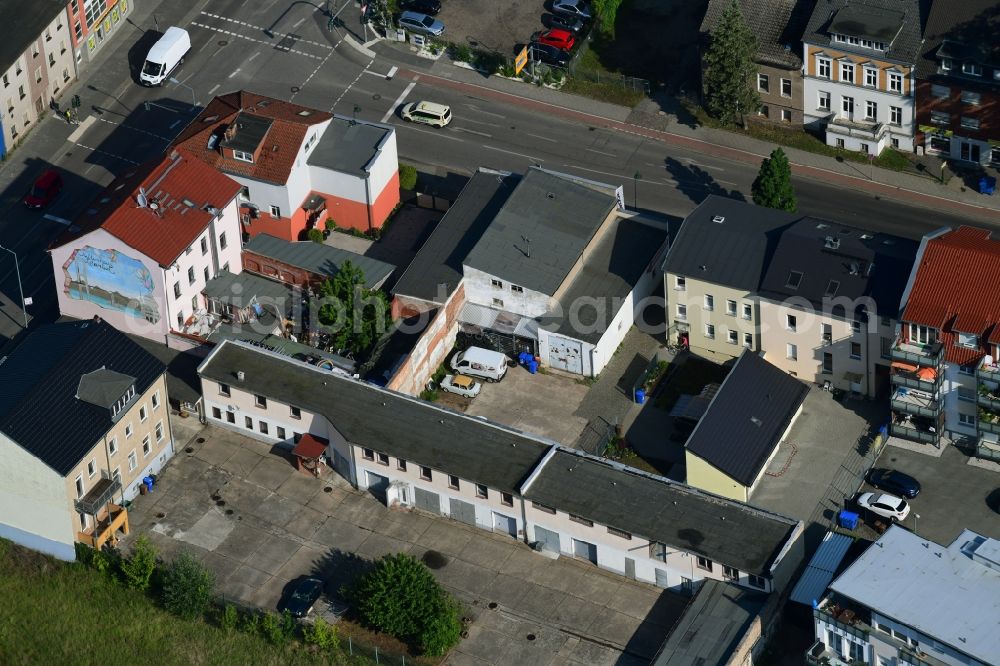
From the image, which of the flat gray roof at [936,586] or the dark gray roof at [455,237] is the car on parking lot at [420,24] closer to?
the dark gray roof at [455,237]

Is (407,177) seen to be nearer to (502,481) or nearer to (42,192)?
(42,192)

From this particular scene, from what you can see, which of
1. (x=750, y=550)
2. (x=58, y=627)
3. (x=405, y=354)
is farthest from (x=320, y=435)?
(x=750, y=550)

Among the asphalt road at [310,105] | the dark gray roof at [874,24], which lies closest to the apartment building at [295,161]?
the asphalt road at [310,105]

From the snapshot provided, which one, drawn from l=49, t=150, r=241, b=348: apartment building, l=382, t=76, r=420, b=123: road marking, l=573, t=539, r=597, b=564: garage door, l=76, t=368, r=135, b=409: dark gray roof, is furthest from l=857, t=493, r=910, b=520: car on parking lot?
l=382, t=76, r=420, b=123: road marking

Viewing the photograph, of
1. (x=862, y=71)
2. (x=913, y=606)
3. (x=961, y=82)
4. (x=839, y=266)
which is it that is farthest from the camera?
(x=862, y=71)

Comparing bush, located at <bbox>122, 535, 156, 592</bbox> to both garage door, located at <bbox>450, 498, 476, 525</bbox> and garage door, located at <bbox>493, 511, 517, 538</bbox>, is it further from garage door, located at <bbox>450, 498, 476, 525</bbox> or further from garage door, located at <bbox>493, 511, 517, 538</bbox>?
garage door, located at <bbox>493, 511, 517, 538</bbox>

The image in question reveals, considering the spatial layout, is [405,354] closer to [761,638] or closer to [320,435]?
[320,435]

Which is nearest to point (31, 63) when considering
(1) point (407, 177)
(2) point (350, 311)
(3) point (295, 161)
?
(3) point (295, 161)
